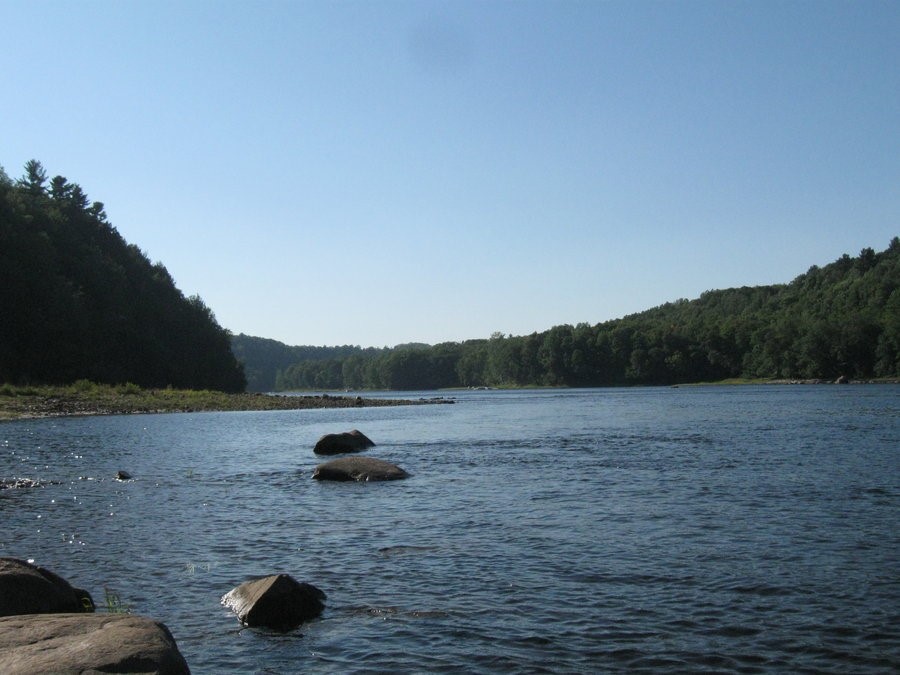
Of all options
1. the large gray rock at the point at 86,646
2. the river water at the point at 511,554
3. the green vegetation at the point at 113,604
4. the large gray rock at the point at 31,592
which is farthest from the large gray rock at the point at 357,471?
the large gray rock at the point at 86,646

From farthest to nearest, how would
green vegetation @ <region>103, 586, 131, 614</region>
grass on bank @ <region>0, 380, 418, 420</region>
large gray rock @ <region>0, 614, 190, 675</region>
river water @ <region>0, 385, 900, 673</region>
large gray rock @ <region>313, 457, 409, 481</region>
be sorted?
grass on bank @ <region>0, 380, 418, 420</region> < large gray rock @ <region>313, 457, 409, 481</region> < green vegetation @ <region>103, 586, 131, 614</region> < river water @ <region>0, 385, 900, 673</region> < large gray rock @ <region>0, 614, 190, 675</region>

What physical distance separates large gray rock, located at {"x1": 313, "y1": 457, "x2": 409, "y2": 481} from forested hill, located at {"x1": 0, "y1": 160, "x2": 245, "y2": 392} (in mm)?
66317

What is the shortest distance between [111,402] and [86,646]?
7580 cm

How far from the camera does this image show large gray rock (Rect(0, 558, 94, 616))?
11.0m

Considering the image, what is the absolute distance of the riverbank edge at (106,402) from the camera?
6806 centimetres

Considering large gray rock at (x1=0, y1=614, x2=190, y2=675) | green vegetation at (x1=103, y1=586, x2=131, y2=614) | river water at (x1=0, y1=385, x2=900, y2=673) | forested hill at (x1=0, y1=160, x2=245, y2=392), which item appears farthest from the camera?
forested hill at (x1=0, y1=160, x2=245, y2=392)

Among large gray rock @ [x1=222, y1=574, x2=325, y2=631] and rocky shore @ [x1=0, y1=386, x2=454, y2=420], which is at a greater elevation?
rocky shore @ [x1=0, y1=386, x2=454, y2=420]

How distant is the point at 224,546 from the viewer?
17391 mm

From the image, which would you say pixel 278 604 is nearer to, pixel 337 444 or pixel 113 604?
pixel 113 604

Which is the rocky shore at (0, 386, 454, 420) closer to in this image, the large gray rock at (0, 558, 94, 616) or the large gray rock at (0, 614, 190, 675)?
the large gray rock at (0, 558, 94, 616)

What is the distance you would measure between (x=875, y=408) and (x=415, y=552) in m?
60.1

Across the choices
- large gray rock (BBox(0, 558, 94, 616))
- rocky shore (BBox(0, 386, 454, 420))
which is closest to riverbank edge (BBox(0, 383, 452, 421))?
rocky shore (BBox(0, 386, 454, 420))

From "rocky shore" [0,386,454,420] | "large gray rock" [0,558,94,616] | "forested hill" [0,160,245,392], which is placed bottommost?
"large gray rock" [0,558,94,616]

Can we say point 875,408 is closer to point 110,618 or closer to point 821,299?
point 110,618
